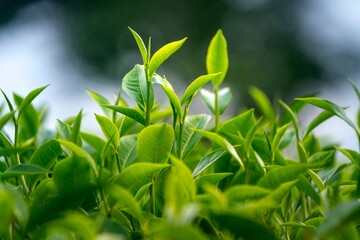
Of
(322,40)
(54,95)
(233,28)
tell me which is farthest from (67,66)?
(322,40)

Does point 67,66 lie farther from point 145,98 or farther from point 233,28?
point 145,98

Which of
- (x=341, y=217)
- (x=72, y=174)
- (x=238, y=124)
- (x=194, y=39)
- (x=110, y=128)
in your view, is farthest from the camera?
(x=194, y=39)

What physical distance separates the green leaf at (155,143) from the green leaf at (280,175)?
120mm

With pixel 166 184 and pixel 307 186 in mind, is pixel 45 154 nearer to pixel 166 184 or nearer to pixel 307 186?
pixel 166 184

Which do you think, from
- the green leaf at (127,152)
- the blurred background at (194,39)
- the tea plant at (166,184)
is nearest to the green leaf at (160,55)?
the tea plant at (166,184)

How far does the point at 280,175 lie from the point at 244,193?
6 cm

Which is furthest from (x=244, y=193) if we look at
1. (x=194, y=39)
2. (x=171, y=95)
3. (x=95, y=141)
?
(x=194, y=39)

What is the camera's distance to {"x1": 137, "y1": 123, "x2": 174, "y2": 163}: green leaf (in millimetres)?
647

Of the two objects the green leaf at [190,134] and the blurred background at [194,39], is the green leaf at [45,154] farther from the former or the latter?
the blurred background at [194,39]

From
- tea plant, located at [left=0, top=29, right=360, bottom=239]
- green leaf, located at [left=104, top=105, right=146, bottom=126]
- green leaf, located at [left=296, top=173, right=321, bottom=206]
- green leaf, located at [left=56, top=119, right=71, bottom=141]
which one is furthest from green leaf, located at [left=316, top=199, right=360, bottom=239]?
green leaf, located at [left=56, top=119, right=71, bottom=141]

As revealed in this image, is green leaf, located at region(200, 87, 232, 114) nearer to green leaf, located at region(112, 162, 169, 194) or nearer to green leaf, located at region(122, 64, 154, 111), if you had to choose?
green leaf, located at region(122, 64, 154, 111)

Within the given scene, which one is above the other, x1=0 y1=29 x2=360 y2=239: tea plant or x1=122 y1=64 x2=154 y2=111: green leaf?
x1=122 y1=64 x2=154 y2=111: green leaf

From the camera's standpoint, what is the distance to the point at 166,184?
674 millimetres

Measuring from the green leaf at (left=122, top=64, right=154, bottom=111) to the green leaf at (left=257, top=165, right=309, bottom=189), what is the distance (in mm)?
181
